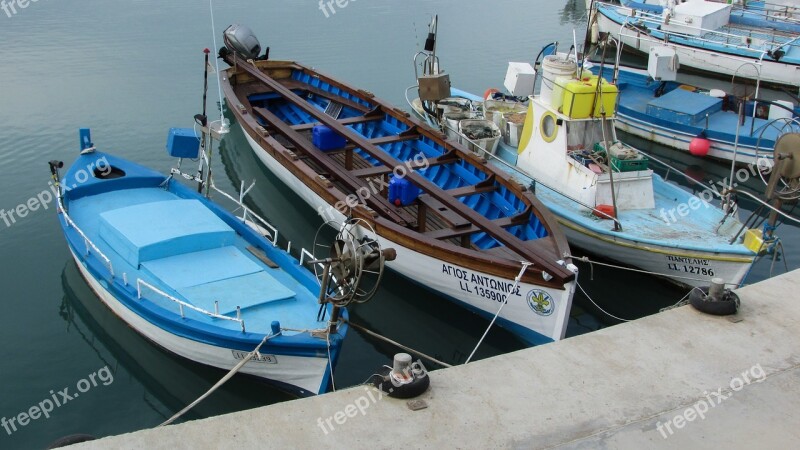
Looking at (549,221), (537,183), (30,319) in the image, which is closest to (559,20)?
(537,183)

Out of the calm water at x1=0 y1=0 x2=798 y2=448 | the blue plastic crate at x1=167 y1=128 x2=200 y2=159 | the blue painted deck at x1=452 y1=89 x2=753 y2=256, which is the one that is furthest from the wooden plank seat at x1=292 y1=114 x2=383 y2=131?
the blue painted deck at x1=452 y1=89 x2=753 y2=256

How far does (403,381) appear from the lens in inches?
293

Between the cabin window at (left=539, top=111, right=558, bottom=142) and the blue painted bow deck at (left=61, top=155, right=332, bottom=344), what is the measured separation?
601cm

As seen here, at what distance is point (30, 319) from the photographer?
12.2 metres

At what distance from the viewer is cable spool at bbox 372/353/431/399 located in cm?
741

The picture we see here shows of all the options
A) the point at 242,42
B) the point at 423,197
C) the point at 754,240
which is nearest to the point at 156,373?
the point at 423,197

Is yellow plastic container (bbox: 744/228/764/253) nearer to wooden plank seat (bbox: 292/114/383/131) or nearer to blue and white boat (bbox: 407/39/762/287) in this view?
blue and white boat (bbox: 407/39/762/287)

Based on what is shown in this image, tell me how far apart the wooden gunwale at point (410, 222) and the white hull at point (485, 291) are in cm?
16

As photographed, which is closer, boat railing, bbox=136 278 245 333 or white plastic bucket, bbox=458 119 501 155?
boat railing, bbox=136 278 245 333

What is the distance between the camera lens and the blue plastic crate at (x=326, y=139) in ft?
51.6

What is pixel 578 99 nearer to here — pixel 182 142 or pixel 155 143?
pixel 182 142

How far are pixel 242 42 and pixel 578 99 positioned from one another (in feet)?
32.0

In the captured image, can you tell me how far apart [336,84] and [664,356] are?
12.5m

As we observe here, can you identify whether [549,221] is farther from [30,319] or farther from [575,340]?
[30,319]
